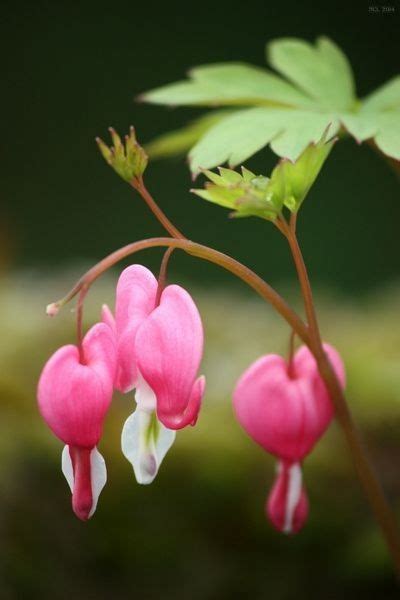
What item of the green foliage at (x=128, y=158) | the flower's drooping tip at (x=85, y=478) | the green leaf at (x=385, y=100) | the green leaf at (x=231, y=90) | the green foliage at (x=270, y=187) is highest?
the green leaf at (x=231, y=90)

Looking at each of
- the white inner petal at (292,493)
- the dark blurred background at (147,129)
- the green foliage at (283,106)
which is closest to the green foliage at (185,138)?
the green foliage at (283,106)

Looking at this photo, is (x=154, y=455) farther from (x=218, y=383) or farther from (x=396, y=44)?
(x=396, y=44)

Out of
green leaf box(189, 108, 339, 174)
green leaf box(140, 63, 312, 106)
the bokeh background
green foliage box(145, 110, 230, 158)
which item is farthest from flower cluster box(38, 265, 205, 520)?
the bokeh background

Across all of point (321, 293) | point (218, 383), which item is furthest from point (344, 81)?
point (321, 293)

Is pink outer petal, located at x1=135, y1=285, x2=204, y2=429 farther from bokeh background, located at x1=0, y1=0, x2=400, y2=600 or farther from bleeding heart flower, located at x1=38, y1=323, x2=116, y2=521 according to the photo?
bokeh background, located at x1=0, y1=0, x2=400, y2=600

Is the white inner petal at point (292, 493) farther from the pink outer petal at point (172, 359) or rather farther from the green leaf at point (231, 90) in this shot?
the green leaf at point (231, 90)

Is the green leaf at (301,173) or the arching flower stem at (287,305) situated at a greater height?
the green leaf at (301,173)

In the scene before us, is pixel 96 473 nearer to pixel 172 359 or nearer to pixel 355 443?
pixel 172 359

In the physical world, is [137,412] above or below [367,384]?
above

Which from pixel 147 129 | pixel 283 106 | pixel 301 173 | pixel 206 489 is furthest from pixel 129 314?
pixel 147 129
